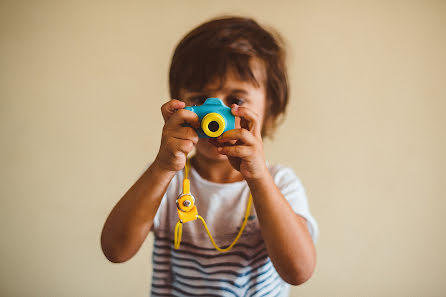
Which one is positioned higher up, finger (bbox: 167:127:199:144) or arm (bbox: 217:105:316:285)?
finger (bbox: 167:127:199:144)

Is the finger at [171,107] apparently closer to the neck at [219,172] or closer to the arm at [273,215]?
the arm at [273,215]

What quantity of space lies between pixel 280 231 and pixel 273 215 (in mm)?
25

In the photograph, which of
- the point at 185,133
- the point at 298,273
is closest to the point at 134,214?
the point at 185,133

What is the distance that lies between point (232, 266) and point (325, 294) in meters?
0.37

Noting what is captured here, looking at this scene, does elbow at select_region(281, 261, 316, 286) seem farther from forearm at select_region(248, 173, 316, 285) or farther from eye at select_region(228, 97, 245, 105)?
eye at select_region(228, 97, 245, 105)

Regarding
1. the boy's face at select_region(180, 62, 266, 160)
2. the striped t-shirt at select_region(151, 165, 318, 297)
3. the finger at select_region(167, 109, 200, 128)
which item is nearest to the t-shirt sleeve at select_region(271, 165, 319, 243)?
the striped t-shirt at select_region(151, 165, 318, 297)

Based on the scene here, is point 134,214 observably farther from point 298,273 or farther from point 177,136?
point 298,273

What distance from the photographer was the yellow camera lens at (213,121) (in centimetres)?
34

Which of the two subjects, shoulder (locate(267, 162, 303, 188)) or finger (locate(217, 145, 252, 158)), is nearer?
finger (locate(217, 145, 252, 158))

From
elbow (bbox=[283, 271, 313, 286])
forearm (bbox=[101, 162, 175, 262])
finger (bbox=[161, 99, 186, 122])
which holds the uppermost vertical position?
finger (bbox=[161, 99, 186, 122])

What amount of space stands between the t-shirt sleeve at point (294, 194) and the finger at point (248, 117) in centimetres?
16

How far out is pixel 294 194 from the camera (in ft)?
1.59

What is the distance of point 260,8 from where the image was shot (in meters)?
0.68

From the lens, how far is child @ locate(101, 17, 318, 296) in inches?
15.4
